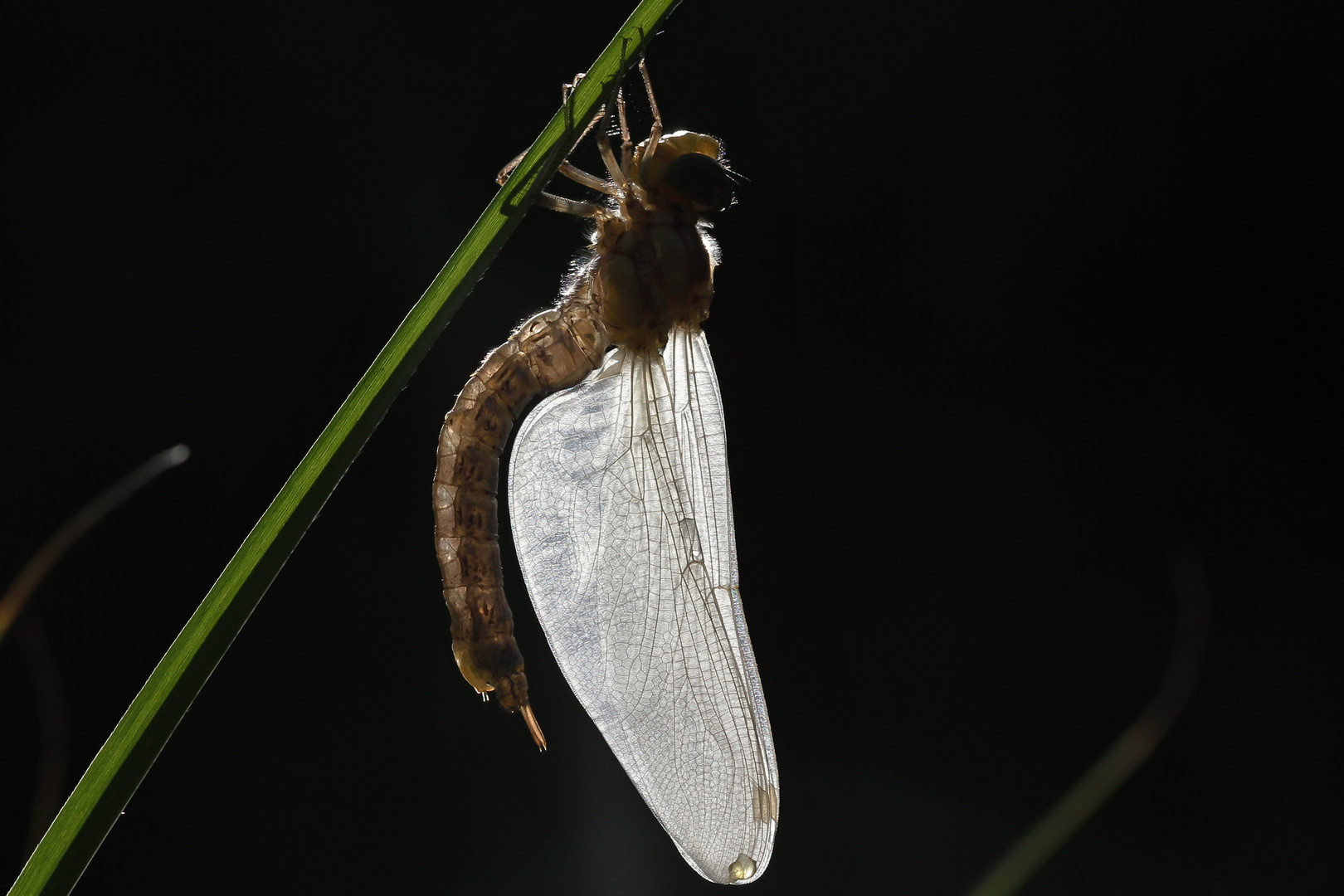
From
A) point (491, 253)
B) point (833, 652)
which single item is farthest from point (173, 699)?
point (833, 652)

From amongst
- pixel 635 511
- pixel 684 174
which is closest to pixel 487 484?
pixel 635 511

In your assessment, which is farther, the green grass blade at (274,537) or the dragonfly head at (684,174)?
the dragonfly head at (684,174)

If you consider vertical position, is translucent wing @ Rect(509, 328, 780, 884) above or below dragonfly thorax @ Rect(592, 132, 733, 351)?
below

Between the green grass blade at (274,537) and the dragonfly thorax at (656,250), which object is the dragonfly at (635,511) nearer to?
the dragonfly thorax at (656,250)

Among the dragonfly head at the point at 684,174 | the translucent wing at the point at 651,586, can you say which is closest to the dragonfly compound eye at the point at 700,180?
the dragonfly head at the point at 684,174

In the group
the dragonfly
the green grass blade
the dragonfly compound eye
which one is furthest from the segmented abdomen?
the green grass blade

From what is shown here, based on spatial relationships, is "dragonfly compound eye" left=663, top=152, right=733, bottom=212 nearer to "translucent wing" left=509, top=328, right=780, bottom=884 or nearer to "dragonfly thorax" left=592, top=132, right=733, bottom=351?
"dragonfly thorax" left=592, top=132, right=733, bottom=351
